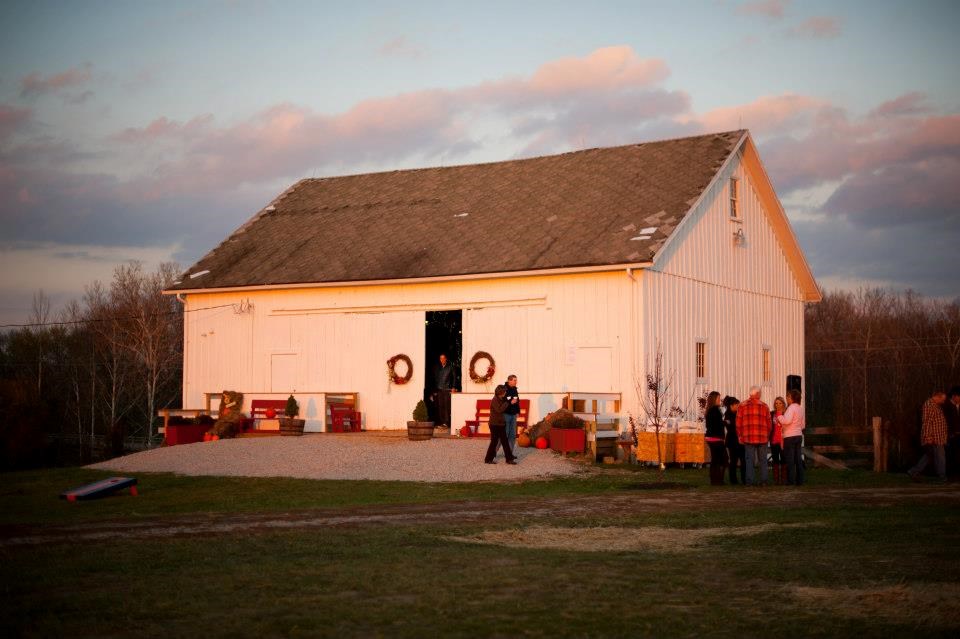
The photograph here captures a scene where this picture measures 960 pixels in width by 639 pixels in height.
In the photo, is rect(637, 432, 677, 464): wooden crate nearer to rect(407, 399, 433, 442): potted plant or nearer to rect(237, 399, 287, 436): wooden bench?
rect(407, 399, 433, 442): potted plant

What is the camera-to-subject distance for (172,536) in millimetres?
13859

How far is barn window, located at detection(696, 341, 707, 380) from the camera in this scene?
29.9 meters

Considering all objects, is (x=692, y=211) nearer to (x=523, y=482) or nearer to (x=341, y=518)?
(x=523, y=482)

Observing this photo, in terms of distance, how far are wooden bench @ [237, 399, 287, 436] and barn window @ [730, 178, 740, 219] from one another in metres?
13.2

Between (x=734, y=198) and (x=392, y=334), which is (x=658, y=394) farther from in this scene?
(x=392, y=334)

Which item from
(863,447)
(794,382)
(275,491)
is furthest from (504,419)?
(794,382)

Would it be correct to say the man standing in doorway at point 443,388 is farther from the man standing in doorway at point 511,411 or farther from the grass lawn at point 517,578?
the grass lawn at point 517,578

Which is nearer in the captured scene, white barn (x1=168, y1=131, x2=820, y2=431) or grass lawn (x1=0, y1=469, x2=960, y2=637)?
grass lawn (x1=0, y1=469, x2=960, y2=637)

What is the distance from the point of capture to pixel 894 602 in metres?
9.39

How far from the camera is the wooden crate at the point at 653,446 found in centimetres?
2503

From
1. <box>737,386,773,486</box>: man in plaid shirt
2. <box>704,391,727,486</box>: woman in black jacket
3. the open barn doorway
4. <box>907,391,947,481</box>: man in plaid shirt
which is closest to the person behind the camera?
<box>737,386,773,486</box>: man in plaid shirt

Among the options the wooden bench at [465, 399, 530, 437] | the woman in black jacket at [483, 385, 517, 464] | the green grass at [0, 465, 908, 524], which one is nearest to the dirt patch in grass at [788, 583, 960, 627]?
the green grass at [0, 465, 908, 524]

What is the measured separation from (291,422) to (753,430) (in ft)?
43.3

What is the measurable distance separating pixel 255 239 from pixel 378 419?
26.2 feet
